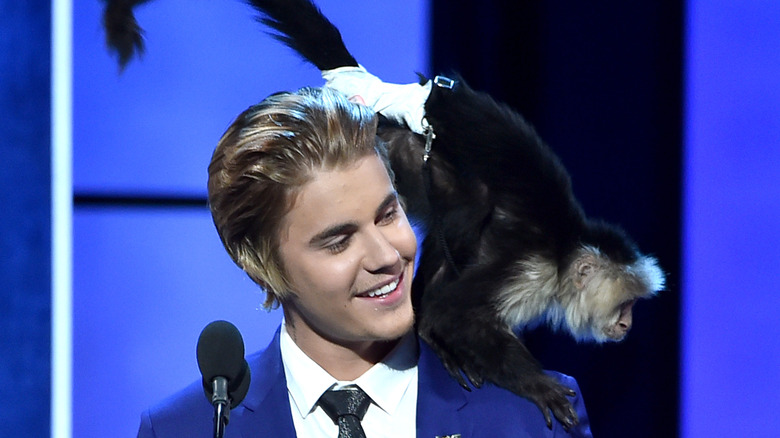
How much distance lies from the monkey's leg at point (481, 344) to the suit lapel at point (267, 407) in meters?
0.21

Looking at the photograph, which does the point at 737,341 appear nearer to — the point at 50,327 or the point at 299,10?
the point at 299,10

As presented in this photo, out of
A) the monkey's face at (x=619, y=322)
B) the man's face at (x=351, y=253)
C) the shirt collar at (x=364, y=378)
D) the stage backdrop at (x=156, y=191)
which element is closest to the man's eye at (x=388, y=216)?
the man's face at (x=351, y=253)

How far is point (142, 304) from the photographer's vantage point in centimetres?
192

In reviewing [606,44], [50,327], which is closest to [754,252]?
[606,44]

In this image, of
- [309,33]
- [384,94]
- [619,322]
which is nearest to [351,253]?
[384,94]

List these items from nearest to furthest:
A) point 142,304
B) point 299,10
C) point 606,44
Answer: point 299,10
point 606,44
point 142,304

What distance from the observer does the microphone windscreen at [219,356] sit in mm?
786

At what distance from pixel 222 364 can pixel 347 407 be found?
223mm

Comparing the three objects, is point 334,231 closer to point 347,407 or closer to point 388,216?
point 388,216

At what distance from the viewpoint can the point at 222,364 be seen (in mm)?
789

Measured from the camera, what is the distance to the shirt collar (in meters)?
0.99

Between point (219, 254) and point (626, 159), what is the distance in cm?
91
